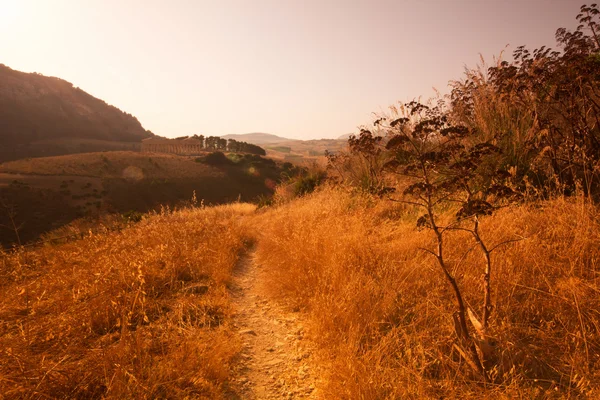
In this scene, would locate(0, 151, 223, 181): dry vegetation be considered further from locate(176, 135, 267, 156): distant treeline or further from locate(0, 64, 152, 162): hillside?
locate(0, 64, 152, 162): hillside

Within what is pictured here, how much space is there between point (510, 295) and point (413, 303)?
80cm

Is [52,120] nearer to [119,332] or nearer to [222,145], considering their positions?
[222,145]

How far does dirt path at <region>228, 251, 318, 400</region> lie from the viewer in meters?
2.10

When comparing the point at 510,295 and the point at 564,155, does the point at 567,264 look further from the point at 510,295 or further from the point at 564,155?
the point at 564,155

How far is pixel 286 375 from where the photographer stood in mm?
2266

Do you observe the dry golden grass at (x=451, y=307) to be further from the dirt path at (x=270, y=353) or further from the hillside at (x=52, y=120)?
the hillside at (x=52, y=120)

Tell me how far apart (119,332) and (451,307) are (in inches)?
121

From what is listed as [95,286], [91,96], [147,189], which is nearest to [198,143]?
[147,189]

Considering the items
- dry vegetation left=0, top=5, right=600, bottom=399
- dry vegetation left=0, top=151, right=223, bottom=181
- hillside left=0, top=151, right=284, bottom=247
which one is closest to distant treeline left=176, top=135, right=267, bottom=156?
hillside left=0, top=151, right=284, bottom=247

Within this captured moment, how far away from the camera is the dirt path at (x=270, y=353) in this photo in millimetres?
2096

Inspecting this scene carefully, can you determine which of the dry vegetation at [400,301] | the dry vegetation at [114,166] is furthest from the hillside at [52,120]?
the dry vegetation at [400,301]

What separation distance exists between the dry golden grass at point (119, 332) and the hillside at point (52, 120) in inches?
3034

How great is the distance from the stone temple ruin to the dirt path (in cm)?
6685

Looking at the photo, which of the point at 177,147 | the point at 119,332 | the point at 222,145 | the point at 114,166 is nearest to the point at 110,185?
the point at 114,166
